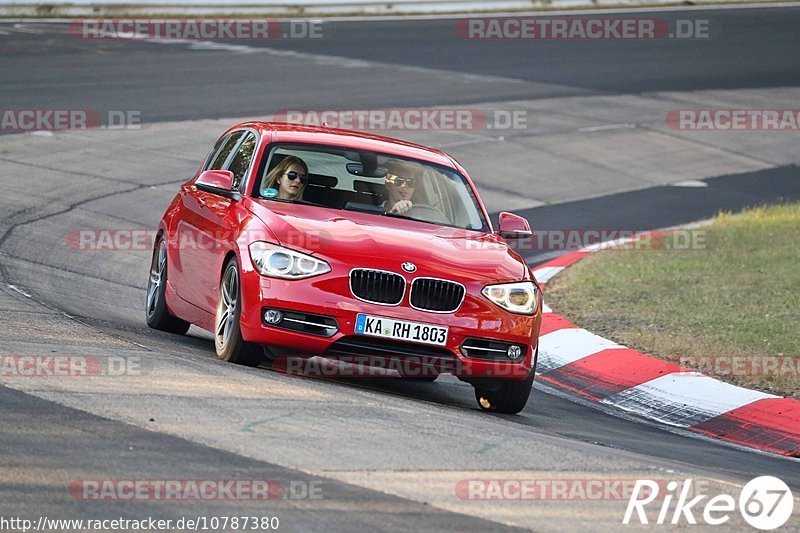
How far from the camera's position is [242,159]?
999 cm

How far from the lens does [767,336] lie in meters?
11.1

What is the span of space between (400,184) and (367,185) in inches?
8.8

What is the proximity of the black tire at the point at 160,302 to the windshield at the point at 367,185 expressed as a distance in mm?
1388

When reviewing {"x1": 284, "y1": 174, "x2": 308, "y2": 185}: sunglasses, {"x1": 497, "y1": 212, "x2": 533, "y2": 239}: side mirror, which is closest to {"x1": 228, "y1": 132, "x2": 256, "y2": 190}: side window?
{"x1": 284, "y1": 174, "x2": 308, "y2": 185}: sunglasses

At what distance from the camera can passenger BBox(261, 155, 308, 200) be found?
9.43m

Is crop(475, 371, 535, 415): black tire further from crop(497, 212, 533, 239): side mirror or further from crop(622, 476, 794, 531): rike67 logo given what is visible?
crop(622, 476, 794, 531): rike67 logo

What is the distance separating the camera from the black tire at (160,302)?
10.4 metres

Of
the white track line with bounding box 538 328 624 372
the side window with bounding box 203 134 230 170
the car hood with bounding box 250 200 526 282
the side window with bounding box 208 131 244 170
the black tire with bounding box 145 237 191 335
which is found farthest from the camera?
the white track line with bounding box 538 328 624 372

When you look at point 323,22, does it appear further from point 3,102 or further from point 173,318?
point 173,318

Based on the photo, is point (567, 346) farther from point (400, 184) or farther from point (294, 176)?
point (294, 176)

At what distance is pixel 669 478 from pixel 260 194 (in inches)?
147

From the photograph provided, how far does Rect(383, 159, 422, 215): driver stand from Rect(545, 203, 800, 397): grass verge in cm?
245

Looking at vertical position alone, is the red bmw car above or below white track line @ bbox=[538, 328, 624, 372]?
above

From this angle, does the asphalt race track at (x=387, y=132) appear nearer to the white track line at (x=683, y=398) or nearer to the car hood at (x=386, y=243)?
the white track line at (x=683, y=398)
